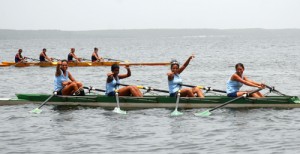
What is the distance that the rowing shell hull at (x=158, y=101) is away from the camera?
2119 cm

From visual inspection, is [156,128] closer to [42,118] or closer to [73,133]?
[73,133]

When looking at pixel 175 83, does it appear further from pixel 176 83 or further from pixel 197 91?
pixel 197 91

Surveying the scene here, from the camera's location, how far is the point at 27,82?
39156mm

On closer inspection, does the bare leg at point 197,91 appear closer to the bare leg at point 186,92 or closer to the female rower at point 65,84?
the bare leg at point 186,92

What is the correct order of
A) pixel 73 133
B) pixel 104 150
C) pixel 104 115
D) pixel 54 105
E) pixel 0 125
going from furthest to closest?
pixel 54 105 < pixel 104 115 < pixel 0 125 < pixel 73 133 < pixel 104 150

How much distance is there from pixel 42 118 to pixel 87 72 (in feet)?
86.1

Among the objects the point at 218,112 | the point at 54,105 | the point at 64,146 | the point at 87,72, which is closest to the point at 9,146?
the point at 64,146

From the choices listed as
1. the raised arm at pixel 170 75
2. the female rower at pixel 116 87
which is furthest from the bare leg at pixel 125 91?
the raised arm at pixel 170 75

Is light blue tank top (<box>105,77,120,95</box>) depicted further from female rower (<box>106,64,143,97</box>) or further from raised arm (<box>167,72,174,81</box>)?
raised arm (<box>167,72,174,81</box>)

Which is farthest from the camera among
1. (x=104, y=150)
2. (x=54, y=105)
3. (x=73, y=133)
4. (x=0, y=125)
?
(x=54, y=105)

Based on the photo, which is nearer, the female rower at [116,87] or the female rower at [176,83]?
the female rower at [176,83]

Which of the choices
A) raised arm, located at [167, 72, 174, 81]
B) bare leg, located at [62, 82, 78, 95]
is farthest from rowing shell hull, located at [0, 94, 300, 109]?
raised arm, located at [167, 72, 174, 81]

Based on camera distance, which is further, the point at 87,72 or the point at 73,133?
the point at 87,72

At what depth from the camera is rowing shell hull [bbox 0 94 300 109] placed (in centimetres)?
2119
